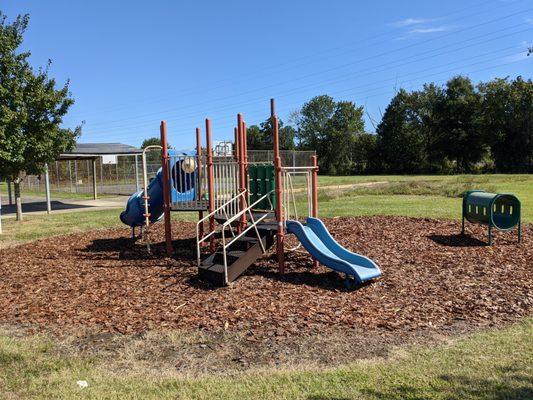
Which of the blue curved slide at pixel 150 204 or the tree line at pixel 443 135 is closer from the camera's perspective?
the blue curved slide at pixel 150 204

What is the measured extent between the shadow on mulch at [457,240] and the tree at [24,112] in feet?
37.9

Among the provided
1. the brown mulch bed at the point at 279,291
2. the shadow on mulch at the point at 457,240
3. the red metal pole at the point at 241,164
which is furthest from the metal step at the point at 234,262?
the shadow on mulch at the point at 457,240

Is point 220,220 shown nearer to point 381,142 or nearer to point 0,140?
point 0,140

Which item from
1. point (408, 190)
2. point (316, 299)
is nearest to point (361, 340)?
point (316, 299)

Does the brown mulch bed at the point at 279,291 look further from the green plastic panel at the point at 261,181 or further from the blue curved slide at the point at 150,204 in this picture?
the green plastic panel at the point at 261,181

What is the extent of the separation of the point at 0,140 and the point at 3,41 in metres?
3.53

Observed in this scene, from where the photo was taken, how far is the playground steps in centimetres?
724

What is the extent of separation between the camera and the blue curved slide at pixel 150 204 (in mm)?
10602

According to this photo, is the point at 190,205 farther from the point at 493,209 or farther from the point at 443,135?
the point at 443,135

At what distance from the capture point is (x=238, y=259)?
7.34 meters

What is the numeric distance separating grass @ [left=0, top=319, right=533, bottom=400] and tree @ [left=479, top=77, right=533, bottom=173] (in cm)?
6152

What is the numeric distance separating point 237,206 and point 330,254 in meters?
2.53

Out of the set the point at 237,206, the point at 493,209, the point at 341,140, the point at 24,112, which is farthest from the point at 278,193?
the point at 341,140

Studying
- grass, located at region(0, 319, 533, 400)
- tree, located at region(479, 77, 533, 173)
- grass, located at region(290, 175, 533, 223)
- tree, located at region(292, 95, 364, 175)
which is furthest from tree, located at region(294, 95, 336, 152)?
grass, located at region(0, 319, 533, 400)
